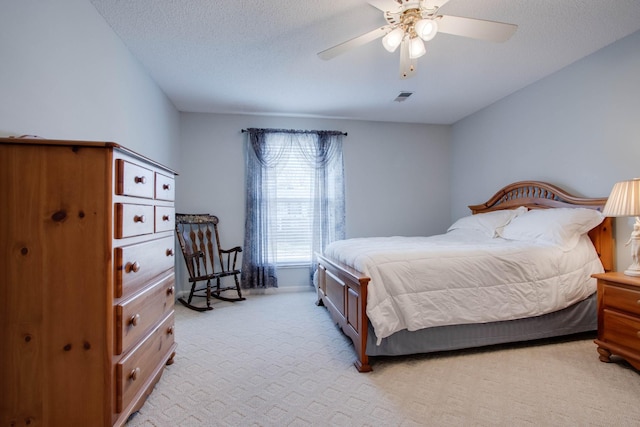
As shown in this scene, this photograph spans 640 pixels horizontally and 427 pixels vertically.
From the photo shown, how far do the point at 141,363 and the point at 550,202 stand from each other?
3656 millimetres

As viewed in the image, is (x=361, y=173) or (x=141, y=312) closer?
(x=141, y=312)

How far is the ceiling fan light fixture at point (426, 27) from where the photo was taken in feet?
5.83

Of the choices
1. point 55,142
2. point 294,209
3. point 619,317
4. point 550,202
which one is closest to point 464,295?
point 619,317

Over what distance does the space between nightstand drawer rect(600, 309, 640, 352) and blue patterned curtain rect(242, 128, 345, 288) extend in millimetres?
2862

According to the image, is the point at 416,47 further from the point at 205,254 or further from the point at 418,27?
the point at 205,254

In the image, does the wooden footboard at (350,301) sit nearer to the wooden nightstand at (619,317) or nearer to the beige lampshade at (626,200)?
the wooden nightstand at (619,317)

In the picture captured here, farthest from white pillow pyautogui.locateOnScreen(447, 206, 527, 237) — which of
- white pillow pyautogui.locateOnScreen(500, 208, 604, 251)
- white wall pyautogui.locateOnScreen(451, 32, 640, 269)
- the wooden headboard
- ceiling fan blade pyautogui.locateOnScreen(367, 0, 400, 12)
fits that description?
ceiling fan blade pyautogui.locateOnScreen(367, 0, 400, 12)

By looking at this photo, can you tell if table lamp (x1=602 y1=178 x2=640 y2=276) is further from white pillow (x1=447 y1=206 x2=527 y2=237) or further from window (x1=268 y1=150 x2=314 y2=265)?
window (x1=268 y1=150 x2=314 y2=265)

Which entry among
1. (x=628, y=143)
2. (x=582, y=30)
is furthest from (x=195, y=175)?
(x=628, y=143)

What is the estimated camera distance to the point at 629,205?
6.64ft

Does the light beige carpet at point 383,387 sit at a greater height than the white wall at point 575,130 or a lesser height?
lesser

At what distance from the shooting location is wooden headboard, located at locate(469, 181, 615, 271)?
260 cm

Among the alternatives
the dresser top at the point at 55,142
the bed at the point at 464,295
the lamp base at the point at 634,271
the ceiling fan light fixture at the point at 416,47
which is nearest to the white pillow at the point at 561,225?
the bed at the point at 464,295

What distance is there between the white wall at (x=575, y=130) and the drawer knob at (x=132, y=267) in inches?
139
